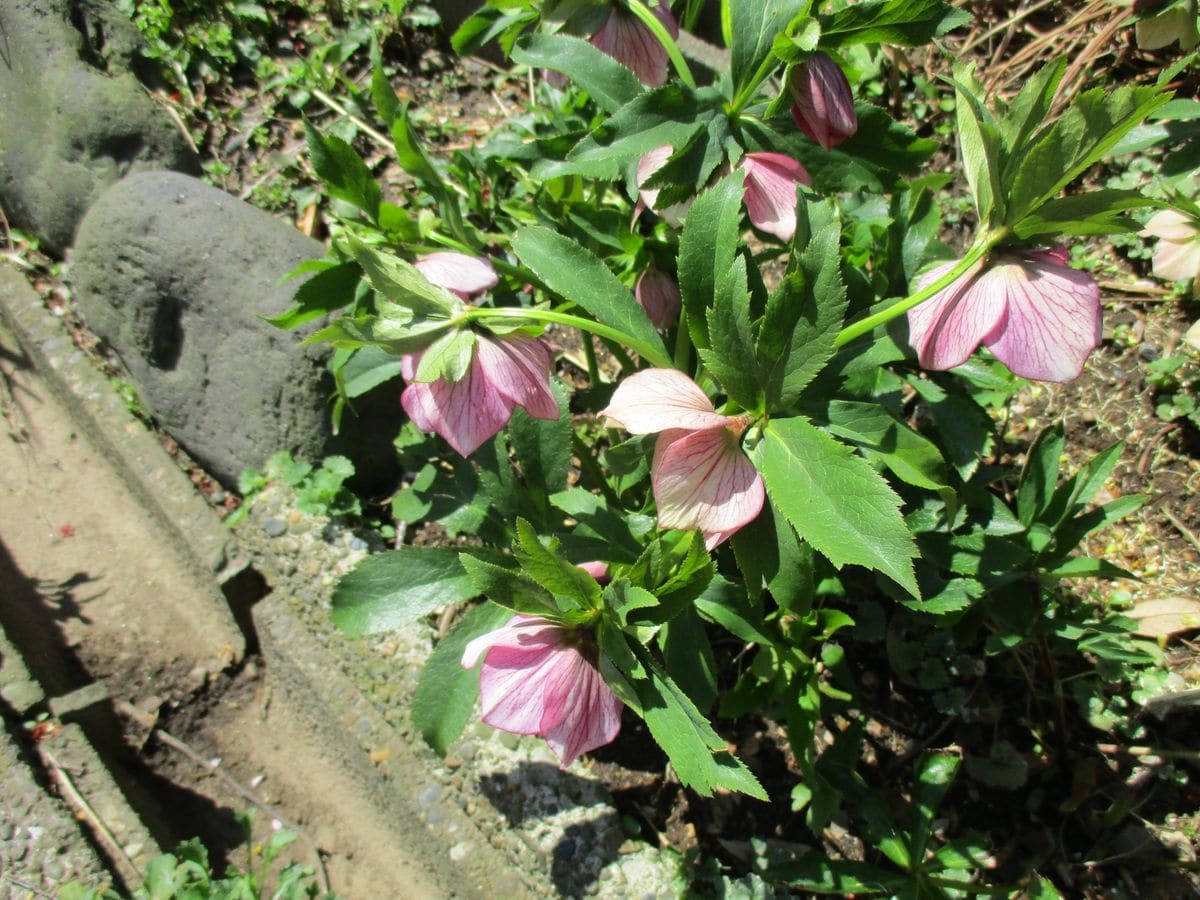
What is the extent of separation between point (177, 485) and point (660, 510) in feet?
4.53

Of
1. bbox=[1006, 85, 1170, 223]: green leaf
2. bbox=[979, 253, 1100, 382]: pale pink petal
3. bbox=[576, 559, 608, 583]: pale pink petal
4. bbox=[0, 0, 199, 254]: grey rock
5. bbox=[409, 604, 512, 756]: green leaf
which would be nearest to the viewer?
bbox=[1006, 85, 1170, 223]: green leaf

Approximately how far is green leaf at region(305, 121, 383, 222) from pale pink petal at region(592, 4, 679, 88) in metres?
0.33

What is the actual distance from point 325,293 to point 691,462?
61 cm

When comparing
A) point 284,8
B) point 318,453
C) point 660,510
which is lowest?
point 318,453

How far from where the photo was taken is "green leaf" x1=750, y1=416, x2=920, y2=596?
0.68 metres

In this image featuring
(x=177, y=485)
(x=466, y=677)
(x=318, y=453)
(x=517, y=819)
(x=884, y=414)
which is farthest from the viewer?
(x=177, y=485)

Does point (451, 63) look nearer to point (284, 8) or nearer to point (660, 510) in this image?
point (284, 8)

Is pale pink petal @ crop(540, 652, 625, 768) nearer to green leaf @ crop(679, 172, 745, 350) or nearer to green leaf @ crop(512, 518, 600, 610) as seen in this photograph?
green leaf @ crop(512, 518, 600, 610)

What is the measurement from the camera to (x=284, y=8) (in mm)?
2232

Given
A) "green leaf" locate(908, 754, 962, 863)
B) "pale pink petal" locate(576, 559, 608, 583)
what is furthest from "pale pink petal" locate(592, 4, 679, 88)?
"green leaf" locate(908, 754, 962, 863)

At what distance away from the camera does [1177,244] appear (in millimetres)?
Result: 1222

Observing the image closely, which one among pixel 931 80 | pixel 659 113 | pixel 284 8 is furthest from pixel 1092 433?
pixel 284 8

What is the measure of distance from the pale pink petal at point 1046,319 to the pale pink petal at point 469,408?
439mm

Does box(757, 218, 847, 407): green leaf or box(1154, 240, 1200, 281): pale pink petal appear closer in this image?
box(757, 218, 847, 407): green leaf
